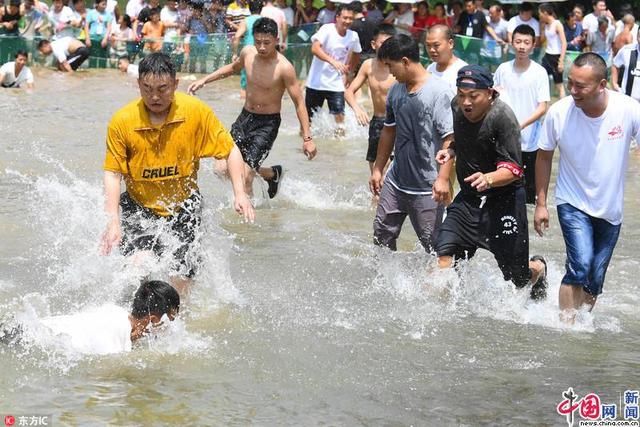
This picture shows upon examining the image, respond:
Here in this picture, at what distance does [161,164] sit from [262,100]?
384 centimetres

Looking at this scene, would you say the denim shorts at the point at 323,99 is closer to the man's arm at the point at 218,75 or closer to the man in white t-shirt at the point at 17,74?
the man's arm at the point at 218,75

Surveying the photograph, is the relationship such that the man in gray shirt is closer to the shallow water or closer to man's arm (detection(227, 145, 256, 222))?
the shallow water

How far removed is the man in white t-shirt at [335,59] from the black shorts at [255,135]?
3.86m

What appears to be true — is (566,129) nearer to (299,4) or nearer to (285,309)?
(285,309)

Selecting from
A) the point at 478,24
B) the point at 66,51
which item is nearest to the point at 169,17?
the point at 66,51

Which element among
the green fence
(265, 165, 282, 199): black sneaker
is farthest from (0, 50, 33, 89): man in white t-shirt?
(265, 165, 282, 199): black sneaker

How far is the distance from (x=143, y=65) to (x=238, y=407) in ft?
6.44

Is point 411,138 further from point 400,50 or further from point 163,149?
point 163,149

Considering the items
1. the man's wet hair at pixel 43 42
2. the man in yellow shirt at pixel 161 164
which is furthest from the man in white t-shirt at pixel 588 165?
the man's wet hair at pixel 43 42

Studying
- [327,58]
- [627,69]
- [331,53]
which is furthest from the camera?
[331,53]

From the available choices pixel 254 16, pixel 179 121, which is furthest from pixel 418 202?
pixel 254 16

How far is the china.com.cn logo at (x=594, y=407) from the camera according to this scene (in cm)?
605

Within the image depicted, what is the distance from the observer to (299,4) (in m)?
23.5

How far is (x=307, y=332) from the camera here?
723cm
